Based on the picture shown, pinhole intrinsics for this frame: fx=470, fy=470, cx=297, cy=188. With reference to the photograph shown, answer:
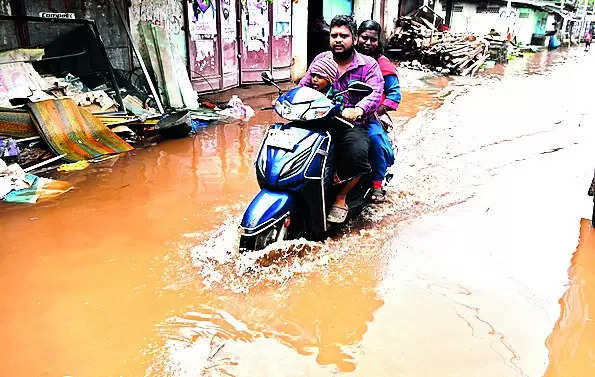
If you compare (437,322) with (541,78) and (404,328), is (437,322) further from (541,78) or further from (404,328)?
(541,78)

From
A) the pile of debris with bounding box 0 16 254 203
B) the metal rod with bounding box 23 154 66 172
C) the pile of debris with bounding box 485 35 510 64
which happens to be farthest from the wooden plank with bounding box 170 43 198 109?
the pile of debris with bounding box 485 35 510 64

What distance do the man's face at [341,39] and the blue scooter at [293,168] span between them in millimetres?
422

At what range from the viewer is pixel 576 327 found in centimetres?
290

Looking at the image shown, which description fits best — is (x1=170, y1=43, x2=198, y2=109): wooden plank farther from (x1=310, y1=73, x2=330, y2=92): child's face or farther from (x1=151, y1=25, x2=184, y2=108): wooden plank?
(x1=310, y1=73, x2=330, y2=92): child's face

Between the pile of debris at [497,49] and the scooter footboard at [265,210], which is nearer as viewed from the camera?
the scooter footboard at [265,210]

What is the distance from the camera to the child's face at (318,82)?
3.76 metres

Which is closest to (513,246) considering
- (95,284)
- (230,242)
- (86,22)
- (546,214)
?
(546,214)

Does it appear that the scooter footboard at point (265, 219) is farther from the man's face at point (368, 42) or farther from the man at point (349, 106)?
the man's face at point (368, 42)

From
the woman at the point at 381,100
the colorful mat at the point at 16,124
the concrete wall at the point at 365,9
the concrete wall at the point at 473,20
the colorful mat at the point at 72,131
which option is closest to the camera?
the woman at the point at 381,100

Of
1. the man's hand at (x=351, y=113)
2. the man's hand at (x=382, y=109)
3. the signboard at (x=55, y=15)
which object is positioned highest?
the signboard at (x=55, y=15)

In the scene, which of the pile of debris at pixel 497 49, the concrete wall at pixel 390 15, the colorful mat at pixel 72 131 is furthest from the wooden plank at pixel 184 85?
the pile of debris at pixel 497 49

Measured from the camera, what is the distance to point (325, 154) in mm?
3572

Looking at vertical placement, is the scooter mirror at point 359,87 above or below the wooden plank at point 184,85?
above

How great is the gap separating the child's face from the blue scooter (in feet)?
0.70
